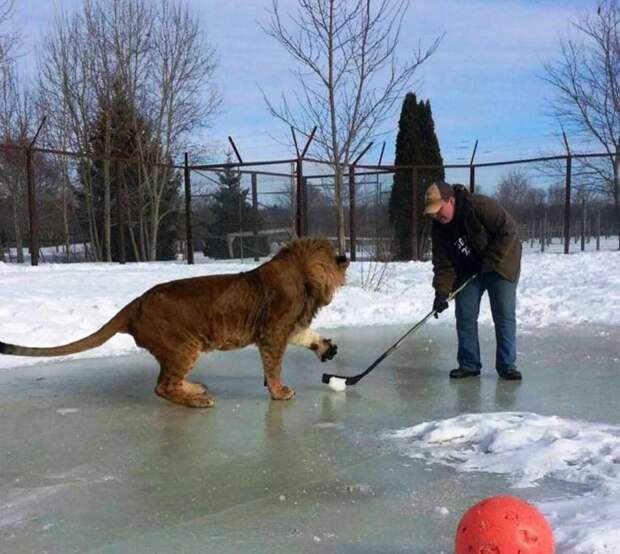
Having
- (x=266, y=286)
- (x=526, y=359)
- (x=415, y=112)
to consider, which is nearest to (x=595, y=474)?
(x=266, y=286)

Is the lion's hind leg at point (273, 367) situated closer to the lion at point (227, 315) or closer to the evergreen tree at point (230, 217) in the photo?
the lion at point (227, 315)

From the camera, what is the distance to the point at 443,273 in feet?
21.4

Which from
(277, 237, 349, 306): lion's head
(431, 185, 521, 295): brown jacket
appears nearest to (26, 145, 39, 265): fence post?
(277, 237, 349, 306): lion's head

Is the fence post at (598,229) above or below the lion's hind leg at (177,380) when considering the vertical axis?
above

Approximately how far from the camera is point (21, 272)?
1341 centimetres

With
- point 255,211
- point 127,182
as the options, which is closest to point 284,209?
point 255,211

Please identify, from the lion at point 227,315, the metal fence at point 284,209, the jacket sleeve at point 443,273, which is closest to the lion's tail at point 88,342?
the lion at point 227,315

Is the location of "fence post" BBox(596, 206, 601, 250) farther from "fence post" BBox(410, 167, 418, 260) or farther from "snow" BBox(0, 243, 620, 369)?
"snow" BBox(0, 243, 620, 369)

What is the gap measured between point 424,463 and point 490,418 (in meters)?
0.88

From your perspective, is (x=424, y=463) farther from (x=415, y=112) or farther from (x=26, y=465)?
(x=415, y=112)

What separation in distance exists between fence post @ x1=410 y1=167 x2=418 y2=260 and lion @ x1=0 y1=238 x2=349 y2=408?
1367 centimetres

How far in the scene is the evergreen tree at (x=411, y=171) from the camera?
20.0 metres

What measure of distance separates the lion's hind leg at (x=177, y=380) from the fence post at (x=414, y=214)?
47.2 feet

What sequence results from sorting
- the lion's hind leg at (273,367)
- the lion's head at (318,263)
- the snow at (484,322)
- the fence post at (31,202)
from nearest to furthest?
the snow at (484,322) < the lion's hind leg at (273,367) < the lion's head at (318,263) < the fence post at (31,202)
